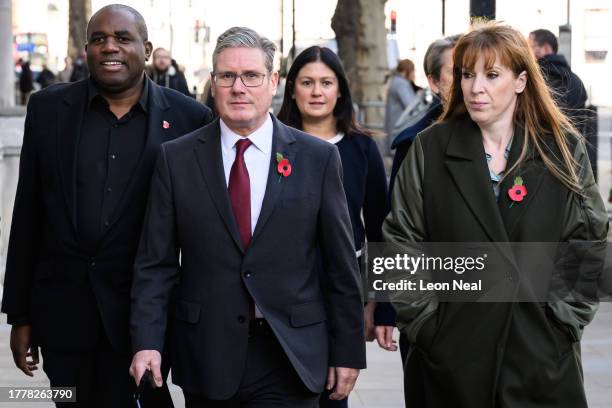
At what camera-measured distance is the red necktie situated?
4648 millimetres

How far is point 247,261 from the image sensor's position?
15.0 feet

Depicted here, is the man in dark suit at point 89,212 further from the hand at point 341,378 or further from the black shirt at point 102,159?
the hand at point 341,378

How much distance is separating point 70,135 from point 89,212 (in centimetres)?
29

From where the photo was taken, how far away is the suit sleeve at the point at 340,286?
4.70 metres

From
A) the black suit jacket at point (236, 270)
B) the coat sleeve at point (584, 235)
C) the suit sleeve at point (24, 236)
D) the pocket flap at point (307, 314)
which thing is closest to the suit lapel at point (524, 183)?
the coat sleeve at point (584, 235)

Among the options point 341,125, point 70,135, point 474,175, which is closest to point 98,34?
point 70,135

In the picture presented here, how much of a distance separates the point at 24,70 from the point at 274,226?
41084mm

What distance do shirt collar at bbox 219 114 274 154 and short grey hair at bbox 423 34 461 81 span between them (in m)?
2.04

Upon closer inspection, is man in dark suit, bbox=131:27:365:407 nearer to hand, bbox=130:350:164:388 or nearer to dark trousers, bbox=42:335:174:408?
hand, bbox=130:350:164:388

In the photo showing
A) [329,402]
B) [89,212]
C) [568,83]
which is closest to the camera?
[89,212]

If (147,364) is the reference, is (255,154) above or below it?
above

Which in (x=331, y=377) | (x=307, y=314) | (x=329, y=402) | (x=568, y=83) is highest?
(x=568, y=83)

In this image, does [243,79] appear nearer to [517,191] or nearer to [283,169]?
[283,169]

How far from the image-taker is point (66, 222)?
199 inches
